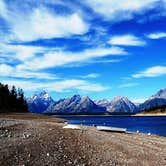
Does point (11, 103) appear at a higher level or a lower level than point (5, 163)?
higher

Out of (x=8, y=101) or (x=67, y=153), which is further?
(x=8, y=101)

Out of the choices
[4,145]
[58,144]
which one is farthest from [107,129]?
[4,145]

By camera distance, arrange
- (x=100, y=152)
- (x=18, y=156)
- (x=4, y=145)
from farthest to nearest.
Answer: (x=100, y=152), (x=4, y=145), (x=18, y=156)

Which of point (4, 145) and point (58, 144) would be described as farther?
point (58, 144)

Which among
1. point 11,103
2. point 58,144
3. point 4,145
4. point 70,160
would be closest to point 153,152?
point 58,144

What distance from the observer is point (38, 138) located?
3431 centimetres

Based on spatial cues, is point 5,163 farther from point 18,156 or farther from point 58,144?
point 58,144

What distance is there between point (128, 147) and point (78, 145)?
506cm

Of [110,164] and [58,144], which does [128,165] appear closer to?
[110,164]

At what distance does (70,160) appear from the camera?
2666 centimetres

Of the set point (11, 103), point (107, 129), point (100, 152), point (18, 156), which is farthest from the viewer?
point (11, 103)

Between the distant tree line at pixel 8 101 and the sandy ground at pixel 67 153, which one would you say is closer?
the sandy ground at pixel 67 153

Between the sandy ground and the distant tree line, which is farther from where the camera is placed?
the distant tree line

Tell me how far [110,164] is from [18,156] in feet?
19.6
